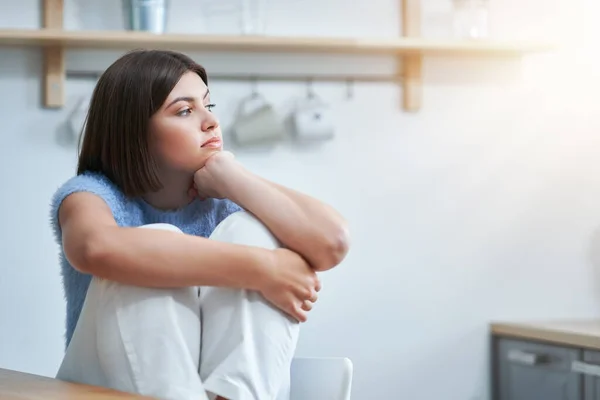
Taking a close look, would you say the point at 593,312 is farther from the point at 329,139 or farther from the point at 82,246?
the point at 82,246

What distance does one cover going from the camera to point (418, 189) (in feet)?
9.63

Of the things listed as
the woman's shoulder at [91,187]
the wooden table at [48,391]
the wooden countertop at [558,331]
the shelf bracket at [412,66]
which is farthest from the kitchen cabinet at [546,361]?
the wooden table at [48,391]

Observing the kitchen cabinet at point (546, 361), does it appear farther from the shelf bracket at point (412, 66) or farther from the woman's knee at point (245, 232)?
the woman's knee at point (245, 232)

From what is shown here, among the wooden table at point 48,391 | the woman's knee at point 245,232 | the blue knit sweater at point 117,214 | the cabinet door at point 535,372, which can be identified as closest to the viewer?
the wooden table at point 48,391

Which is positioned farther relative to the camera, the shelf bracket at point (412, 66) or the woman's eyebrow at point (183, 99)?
the shelf bracket at point (412, 66)

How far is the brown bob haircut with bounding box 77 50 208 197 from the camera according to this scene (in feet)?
5.02

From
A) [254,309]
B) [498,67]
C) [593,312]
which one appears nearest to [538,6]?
[498,67]

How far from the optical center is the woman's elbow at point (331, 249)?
143cm

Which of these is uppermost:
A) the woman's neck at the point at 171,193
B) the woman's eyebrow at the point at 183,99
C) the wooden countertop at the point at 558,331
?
the woman's eyebrow at the point at 183,99

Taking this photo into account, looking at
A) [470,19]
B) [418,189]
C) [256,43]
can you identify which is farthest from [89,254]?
[470,19]

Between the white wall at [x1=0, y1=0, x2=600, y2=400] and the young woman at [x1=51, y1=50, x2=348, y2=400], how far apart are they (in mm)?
1217

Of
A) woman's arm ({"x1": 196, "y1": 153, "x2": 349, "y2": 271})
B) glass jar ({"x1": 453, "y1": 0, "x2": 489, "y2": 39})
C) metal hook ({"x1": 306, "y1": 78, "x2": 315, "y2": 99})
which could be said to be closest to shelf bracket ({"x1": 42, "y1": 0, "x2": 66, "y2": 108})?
metal hook ({"x1": 306, "y1": 78, "x2": 315, "y2": 99})

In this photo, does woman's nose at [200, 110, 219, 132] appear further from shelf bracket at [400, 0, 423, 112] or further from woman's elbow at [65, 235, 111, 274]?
shelf bracket at [400, 0, 423, 112]

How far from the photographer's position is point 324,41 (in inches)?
106
